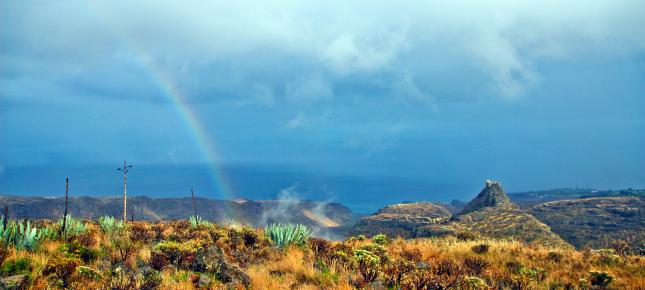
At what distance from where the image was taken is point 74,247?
51.8 ft

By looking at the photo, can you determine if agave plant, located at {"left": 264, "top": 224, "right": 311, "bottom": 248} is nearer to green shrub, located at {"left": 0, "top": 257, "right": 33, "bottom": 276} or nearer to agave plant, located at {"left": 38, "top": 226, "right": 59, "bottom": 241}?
agave plant, located at {"left": 38, "top": 226, "right": 59, "bottom": 241}

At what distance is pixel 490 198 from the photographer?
105500mm

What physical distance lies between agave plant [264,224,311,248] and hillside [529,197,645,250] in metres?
64.4

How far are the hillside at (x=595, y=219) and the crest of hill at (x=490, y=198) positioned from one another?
10.9 meters

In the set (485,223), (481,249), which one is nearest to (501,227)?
(485,223)

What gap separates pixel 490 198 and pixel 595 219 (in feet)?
71.7

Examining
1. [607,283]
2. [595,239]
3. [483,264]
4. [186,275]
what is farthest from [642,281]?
[595,239]

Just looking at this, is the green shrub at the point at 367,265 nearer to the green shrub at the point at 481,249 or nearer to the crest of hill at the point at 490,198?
the green shrub at the point at 481,249

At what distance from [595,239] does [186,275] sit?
83.4 meters

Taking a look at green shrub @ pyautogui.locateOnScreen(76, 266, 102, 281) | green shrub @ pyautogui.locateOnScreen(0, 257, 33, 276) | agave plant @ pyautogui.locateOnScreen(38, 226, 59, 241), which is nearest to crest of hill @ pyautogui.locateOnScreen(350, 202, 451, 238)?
agave plant @ pyautogui.locateOnScreen(38, 226, 59, 241)

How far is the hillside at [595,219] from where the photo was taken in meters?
81.9

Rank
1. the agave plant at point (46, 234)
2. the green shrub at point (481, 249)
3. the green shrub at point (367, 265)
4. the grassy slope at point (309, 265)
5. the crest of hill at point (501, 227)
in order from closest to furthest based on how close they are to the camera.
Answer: the grassy slope at point (309, 265) < the green shrub at point (367, 265) < the agave plant at point (46, 234) < the green shrub at point (481, 249) < the crest of hill at point (501, 227)

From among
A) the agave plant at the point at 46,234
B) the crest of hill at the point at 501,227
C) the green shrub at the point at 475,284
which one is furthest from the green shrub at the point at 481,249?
the crest of hill at the point at 501,227

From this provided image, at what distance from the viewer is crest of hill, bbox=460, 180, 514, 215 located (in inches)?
4065
